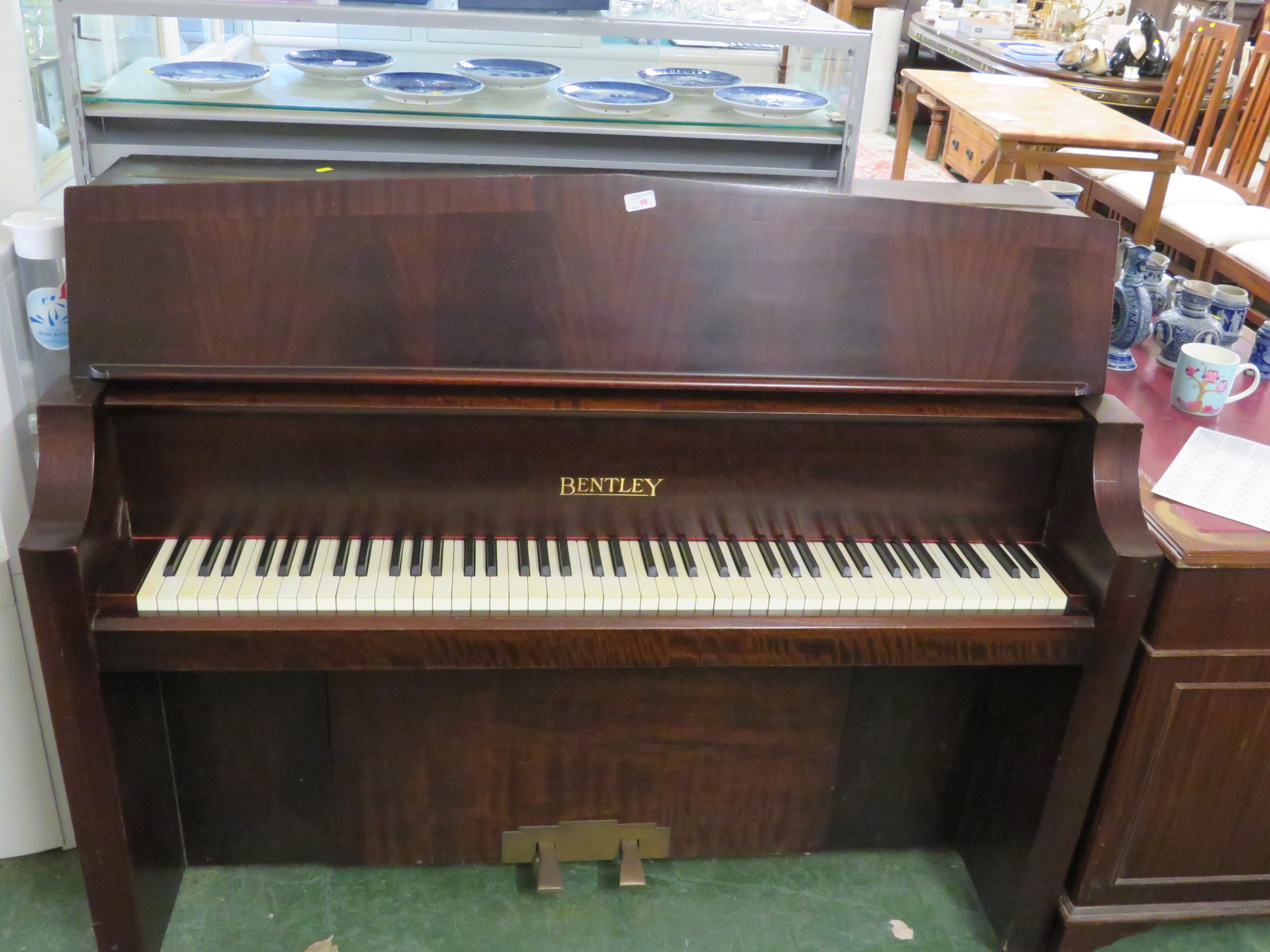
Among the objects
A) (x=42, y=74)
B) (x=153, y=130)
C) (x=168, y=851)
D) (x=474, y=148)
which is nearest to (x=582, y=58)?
(x=474, y=148)

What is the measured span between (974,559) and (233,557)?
1041mm

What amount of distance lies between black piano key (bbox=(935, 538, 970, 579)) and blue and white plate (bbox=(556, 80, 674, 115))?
2.75 ft

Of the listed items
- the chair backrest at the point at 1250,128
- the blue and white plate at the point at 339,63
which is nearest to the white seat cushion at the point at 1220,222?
the chair backrest at the point at 1250,128

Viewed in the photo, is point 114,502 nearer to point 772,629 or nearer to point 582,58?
point 772,629

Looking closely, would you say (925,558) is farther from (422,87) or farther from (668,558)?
(422,87)

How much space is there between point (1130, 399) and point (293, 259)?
1427 millimetres

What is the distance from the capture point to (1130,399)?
1.94m

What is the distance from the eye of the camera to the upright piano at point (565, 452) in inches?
56.1

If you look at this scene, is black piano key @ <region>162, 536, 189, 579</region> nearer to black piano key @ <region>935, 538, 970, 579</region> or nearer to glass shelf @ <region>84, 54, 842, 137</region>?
glass shelf @ <region>84, 54, 842, 137</region>

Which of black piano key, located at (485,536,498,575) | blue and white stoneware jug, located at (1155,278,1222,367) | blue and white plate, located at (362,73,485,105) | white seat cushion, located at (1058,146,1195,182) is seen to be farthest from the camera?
white seat cushion, located at (1058,146,1195,182)

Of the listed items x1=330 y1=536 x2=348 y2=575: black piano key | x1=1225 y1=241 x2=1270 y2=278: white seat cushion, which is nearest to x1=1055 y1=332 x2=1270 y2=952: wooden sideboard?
x1=330 y1=536 x2=348 y2=575: black piano key

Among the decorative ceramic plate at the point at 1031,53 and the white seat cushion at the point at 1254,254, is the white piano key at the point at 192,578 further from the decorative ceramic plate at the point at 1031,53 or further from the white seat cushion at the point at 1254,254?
the decorative ceramic plate at the point at 1031,53

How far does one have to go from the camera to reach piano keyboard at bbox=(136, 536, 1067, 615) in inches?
56.3

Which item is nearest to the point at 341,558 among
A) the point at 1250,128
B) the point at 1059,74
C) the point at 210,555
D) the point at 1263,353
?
the point at 210,555
